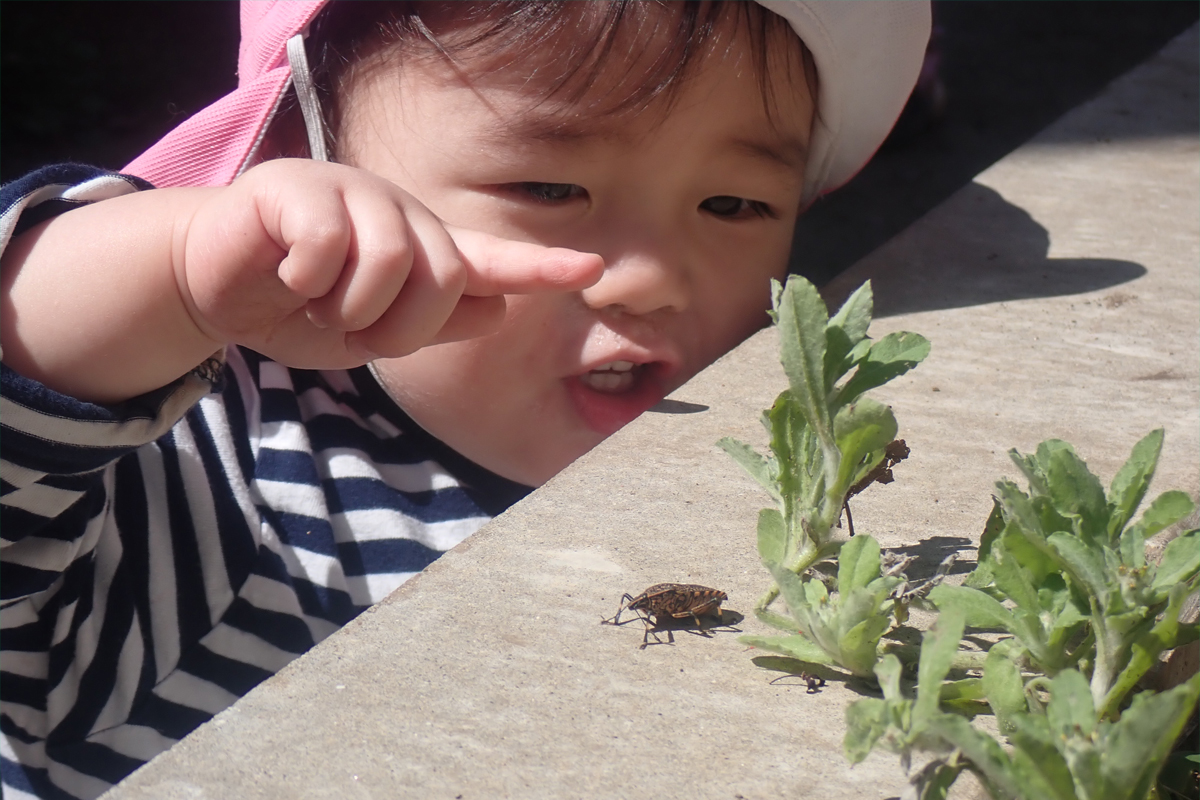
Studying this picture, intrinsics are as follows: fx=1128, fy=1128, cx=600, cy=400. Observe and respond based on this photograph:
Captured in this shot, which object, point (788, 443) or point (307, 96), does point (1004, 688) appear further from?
point (307, 96)

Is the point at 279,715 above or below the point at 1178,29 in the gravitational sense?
below

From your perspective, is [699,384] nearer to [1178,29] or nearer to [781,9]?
[781,9]

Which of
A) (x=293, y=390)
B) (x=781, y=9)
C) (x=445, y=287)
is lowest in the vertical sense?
(x=293, y=390)

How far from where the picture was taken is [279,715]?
723mm

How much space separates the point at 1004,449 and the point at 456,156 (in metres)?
0.89

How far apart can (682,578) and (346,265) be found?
1.40 feet

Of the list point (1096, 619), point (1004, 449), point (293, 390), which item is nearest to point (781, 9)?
point (1004, 449)

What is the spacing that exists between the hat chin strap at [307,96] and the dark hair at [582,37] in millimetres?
75

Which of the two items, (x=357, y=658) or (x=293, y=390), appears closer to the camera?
(x=357, y=658)

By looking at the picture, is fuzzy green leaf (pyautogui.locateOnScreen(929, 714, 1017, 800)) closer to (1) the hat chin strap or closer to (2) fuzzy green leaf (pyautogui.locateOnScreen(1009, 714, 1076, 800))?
(2) fuzzy green leaf (pyautogui.locateOnScreen(1009, 714, 1076, 800))

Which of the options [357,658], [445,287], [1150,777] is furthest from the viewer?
[445,287]

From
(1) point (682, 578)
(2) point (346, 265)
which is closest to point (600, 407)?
(2) point (346, 265)

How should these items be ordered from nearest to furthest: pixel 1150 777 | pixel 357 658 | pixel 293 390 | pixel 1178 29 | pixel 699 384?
pixel 1150 777 < pixel 357 658 < pixel 699 384 < pixel 293 390 < pixel 1178 29

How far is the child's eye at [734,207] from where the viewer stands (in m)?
1.79
